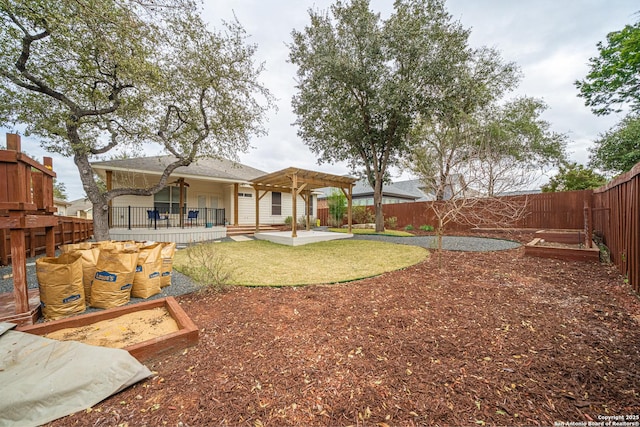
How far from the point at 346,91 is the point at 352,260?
8626mm

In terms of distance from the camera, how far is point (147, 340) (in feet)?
7.07

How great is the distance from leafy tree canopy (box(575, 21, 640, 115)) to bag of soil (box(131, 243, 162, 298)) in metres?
16.6

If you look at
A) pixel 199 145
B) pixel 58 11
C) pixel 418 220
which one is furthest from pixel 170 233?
pixel 418 220

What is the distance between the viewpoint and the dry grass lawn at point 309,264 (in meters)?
4.41

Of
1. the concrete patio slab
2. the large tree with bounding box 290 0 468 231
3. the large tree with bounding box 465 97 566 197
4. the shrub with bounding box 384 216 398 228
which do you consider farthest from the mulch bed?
the large tree with bounding box 465 97 566 197

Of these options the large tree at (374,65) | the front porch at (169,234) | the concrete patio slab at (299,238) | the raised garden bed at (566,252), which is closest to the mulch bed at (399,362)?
the raised garden bed at (566,252)

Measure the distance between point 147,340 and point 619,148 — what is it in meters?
22.0

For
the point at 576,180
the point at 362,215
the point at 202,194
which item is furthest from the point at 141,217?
the point at 576,180

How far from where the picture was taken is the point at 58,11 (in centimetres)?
501

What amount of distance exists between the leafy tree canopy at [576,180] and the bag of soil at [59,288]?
20.9 meters

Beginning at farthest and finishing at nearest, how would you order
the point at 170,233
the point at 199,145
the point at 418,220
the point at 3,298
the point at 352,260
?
the point at 418,220 < the point at 170,233 < the point at 199,145 < the point at 352,260 < the point at 3,298

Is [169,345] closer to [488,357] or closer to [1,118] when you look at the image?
[488,357]

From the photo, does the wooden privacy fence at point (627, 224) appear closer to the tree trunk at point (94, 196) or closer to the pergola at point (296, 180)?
the pergola at point (296, 180)

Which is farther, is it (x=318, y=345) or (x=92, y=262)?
(x=92, y=262)
